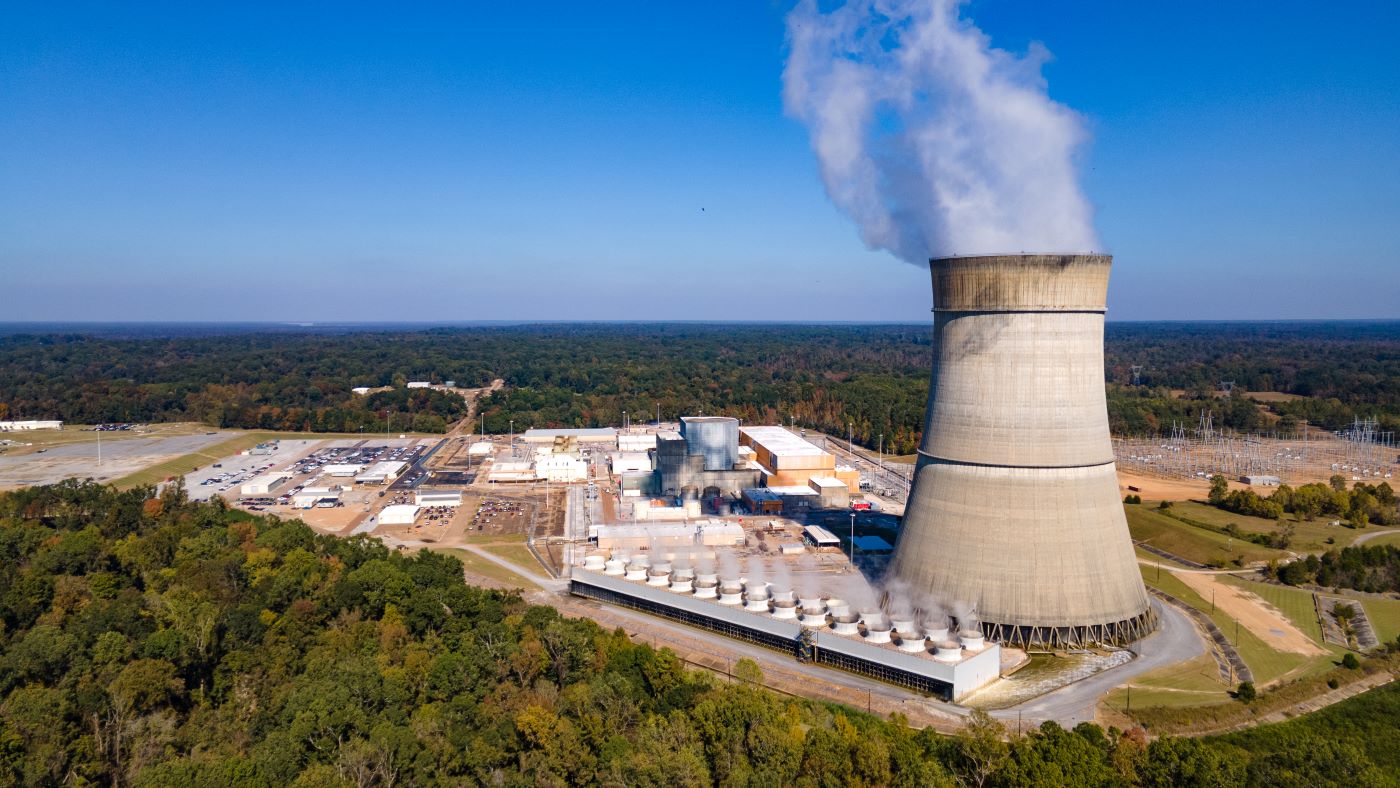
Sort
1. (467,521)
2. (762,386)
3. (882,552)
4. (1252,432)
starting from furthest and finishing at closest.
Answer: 1. (762,386)
2. (1252,432)
3. (467,521)
4. (882,552)

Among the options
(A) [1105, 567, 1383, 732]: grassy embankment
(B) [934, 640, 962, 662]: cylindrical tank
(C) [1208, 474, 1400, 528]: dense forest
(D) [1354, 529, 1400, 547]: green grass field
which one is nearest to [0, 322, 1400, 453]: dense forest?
(C) [1208, 474, 1400, 528]: dense forest

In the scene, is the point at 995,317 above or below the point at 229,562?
above

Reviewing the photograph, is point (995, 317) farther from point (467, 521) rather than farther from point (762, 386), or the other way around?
point (762, 386)

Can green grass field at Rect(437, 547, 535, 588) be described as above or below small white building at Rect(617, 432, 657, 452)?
below

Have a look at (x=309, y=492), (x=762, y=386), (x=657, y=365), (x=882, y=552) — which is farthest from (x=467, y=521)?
(x=657, y=365)

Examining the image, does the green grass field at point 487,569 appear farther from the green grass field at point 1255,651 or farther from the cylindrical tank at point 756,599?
the green grass field at point 1255,651

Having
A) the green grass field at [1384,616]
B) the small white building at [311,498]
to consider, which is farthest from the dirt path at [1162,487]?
the small white building at [311,498]

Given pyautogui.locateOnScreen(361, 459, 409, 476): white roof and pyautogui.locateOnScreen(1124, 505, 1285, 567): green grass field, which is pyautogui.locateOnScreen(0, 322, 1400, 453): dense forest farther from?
pyautogui.locateOnScreen(1124, 505, 1285, 567): green grass field
